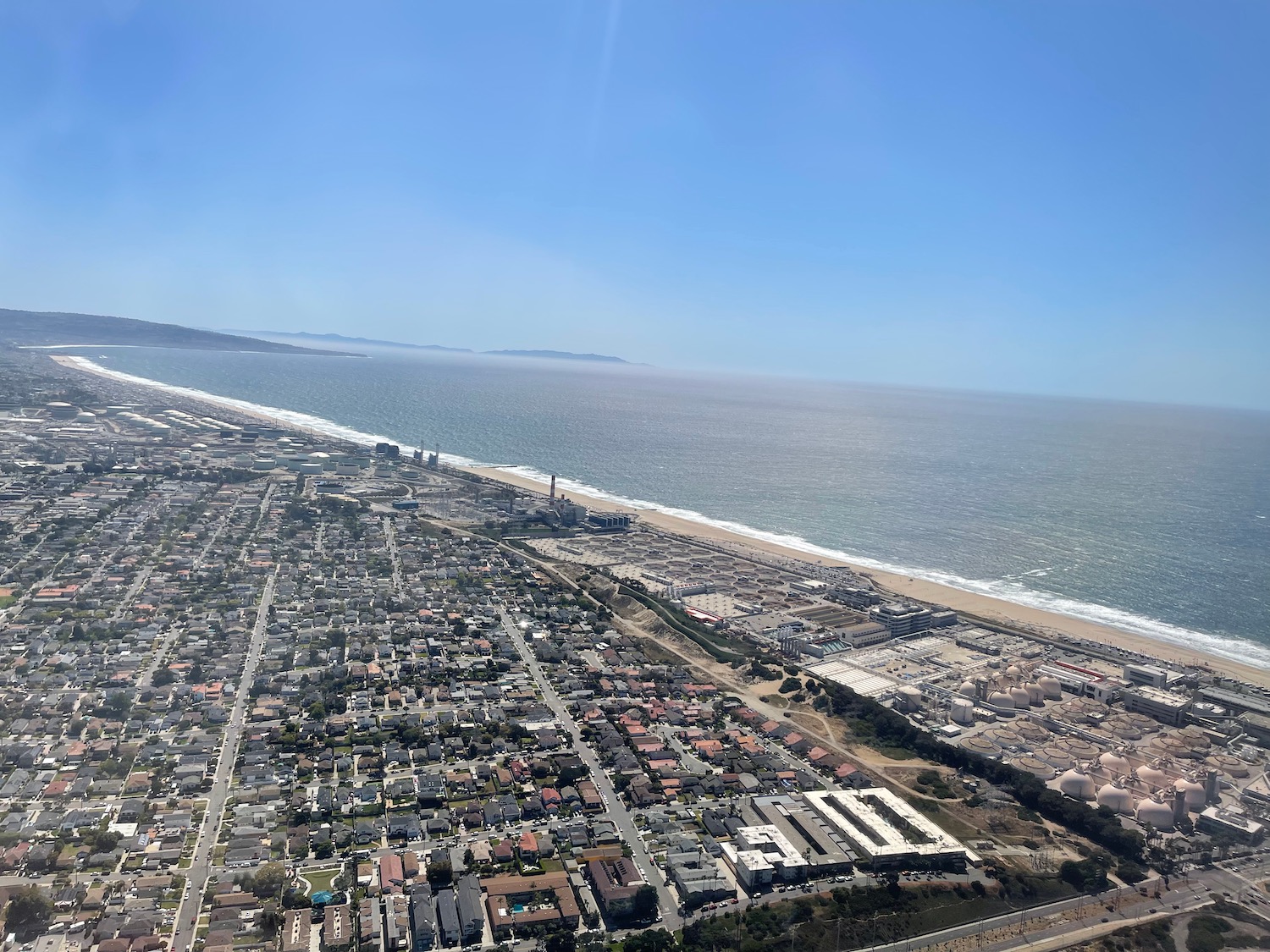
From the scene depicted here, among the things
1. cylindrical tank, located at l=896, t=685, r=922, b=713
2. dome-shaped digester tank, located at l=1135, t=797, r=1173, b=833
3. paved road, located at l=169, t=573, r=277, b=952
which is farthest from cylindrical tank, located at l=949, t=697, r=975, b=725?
paved road, located at l=169, t=573, r=277, b=952

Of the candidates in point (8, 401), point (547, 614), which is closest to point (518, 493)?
point (547, 614)

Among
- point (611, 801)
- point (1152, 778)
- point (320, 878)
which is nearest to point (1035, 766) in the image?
point (1152, 778)

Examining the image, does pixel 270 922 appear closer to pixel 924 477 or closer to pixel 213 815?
pixel 213 815

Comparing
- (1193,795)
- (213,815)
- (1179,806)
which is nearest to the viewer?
(213,815)

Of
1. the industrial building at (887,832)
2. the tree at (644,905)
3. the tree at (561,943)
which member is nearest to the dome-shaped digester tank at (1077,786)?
the industrial building at (887,832)

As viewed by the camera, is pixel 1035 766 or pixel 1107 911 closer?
pixel 1107 911

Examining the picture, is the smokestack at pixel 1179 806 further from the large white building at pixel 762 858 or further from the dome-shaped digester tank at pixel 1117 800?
the large white building at pixel 762 858

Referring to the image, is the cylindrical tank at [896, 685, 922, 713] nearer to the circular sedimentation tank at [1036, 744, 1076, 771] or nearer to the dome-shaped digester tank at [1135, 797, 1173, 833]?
the circular sedimentation tank at [1036, 744, 1076, 771]
